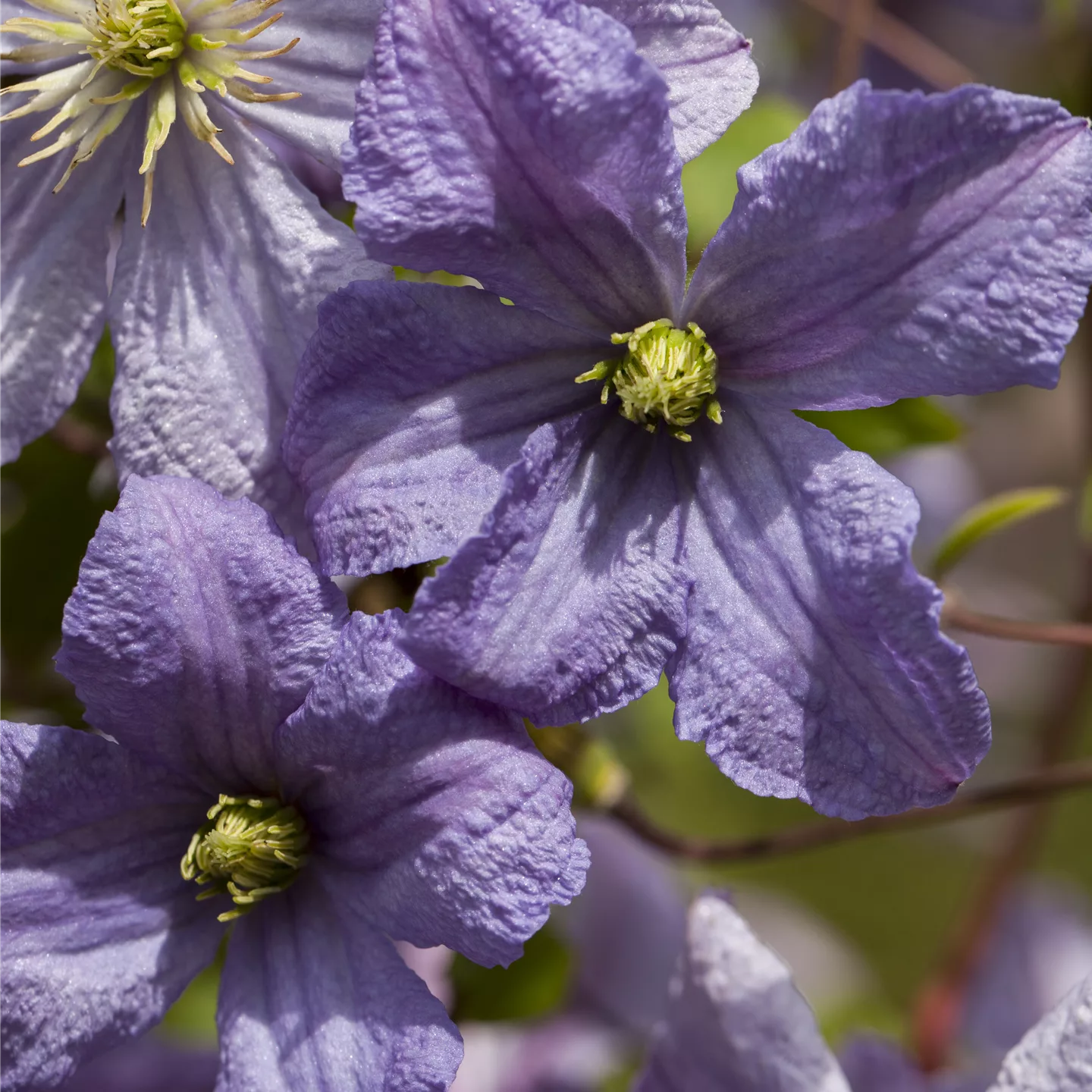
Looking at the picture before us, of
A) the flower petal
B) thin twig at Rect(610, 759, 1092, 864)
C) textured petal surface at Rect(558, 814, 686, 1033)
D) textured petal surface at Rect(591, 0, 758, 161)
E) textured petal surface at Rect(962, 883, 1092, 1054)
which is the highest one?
textured petal surface at Rect(591, 0, 758, 161)

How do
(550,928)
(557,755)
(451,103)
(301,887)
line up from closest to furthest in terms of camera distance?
1. (451,103)
2. (301,887)
3. (557,755)
4. (550,928)

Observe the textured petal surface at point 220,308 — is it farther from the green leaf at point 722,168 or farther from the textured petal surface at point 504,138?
the green leaf at point 722,168

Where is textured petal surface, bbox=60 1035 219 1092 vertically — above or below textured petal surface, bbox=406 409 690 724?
below

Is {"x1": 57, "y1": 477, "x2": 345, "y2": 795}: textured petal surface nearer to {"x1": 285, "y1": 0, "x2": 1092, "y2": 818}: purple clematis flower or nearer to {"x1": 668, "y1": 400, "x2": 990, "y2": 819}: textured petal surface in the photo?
{"x1": 285, "y1": 0, "x2": 1092, "y2": 818}: purple clematis flower

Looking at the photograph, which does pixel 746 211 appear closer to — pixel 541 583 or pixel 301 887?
pixel 541 583

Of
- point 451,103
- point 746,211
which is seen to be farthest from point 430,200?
point 746,211

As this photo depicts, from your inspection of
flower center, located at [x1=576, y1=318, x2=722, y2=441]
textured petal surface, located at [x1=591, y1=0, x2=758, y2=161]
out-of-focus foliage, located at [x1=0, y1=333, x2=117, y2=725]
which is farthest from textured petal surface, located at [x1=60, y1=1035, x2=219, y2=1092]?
textured petal surface, located at [x1=591, y1=0, x2=758, y2=161]
